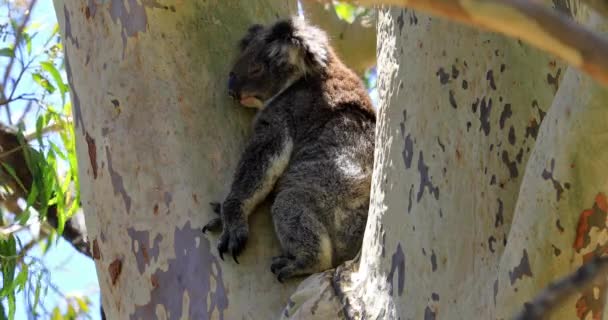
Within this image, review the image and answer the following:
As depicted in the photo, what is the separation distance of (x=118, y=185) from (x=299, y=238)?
20.8 inches

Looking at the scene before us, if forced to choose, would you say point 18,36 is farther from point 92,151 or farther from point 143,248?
point 143,248

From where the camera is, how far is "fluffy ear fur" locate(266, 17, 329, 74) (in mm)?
3393

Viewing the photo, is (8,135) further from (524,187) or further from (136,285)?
(524,187)

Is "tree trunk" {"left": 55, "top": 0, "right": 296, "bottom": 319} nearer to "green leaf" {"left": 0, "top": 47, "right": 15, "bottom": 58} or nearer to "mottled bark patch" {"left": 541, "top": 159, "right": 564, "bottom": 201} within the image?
"mottled bark patch" {"left": 541, "top": 159, "right": 564, "bottom": 201}

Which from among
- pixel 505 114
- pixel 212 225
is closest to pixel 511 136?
pixel 505 114

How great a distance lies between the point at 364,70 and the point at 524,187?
3.74 metres

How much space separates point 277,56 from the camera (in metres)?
3.56

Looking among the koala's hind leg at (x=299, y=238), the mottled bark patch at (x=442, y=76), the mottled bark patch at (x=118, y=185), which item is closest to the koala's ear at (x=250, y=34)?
the koala's hind leg at (x=299, y=238)

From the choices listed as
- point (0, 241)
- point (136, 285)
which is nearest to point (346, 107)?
point (136, 285)

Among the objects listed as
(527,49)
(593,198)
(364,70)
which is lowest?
(593,198)

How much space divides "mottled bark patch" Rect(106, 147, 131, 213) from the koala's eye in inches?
31.8

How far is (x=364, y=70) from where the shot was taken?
5.46 m

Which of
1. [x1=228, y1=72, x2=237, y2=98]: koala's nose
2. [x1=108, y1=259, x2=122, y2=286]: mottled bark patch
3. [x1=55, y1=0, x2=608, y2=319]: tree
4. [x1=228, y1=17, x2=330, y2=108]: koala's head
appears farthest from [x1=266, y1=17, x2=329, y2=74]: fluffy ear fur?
[x1=108, y1=259, x2=122, y2=286]: mottled bark patch

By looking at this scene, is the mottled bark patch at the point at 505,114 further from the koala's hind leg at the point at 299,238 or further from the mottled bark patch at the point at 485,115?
the koala's hind leg at the point at 299,238
